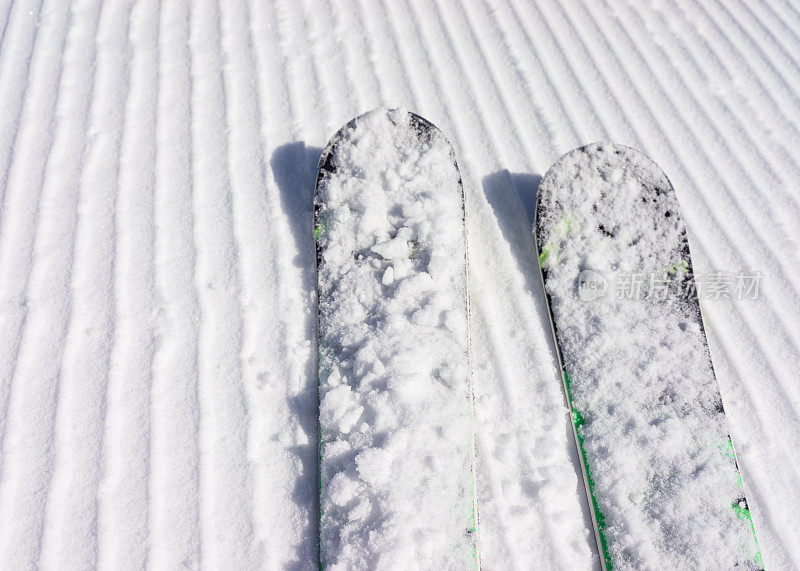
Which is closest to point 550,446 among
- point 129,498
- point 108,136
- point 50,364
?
point 129,498

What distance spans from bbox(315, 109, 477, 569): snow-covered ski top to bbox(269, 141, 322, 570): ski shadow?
0.23 feet

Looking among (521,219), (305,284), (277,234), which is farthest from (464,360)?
(277,234)

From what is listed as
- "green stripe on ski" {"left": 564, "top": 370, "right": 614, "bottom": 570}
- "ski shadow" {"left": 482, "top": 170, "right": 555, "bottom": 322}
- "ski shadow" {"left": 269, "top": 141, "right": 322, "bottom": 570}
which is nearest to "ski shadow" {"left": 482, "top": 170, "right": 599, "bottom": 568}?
"ski shadow" {"left": 482, "top": 170, "right": 555, "bottom": 322}

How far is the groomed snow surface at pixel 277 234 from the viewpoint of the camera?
4.41ft

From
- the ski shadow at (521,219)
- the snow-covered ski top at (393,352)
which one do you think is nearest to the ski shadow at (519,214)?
the ski shadow at (521,219)

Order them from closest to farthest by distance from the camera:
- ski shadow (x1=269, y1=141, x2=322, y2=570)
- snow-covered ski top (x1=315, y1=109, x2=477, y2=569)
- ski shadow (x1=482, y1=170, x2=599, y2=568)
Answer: snow-covered ski top (x1=315, y1=109, x2=477, y2=569)
ski shadow (x1=269, y1=141, x2=322, y2=570)
ski shadow (x1=482, y1=170, x2=599, y2=568)

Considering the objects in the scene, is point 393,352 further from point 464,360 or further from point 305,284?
point 305,284

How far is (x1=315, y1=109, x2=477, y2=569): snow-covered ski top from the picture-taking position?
1.22 meters

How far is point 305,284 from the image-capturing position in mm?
1701

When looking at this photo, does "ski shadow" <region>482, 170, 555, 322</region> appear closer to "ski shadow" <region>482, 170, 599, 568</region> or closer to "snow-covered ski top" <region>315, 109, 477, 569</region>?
"ski shadow" <region>482, 170, 599, 568</region>

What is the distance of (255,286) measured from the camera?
1.69 meters

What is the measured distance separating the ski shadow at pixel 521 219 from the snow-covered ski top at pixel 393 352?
8.8 inches

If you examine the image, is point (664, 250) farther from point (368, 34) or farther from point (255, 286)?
point (368, 34)

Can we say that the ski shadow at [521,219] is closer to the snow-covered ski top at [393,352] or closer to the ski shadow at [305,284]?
the snow-covered ski top at [393,352]
